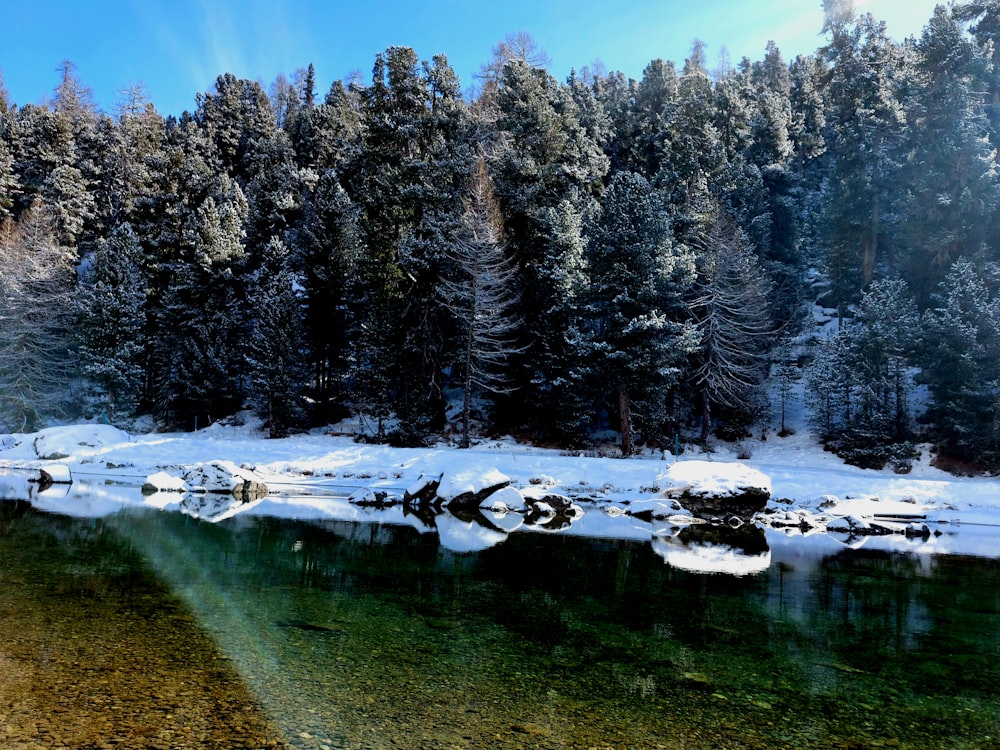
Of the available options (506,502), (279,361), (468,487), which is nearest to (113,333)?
(279,361)

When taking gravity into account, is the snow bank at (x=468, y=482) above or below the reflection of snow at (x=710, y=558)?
above

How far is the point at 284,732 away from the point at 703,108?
59.0 m

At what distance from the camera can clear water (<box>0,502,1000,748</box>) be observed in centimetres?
553

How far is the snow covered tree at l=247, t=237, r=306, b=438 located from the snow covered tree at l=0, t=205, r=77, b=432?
50.7ft

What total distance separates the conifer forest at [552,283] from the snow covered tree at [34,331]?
0.65ft

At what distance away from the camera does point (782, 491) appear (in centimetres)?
2416

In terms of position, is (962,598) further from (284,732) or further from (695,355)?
(695,355)

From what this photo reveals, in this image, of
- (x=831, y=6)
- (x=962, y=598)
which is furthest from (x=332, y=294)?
(x=831, y=6)

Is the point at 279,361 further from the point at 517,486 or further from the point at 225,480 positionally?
the point at 517,486

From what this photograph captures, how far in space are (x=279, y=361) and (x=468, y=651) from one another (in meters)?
33.6

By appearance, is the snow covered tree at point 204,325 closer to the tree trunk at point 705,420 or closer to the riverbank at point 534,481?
the riverbank at point 534,481

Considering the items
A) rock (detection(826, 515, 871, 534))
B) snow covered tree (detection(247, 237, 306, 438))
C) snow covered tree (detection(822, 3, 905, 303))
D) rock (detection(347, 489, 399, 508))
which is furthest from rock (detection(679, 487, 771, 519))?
snow covered tree (detection(822, 3, 905, 303))

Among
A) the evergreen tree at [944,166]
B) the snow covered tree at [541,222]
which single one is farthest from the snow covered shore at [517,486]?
the evergreen tree at [944,166]

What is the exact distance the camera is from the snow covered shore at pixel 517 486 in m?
19.5
